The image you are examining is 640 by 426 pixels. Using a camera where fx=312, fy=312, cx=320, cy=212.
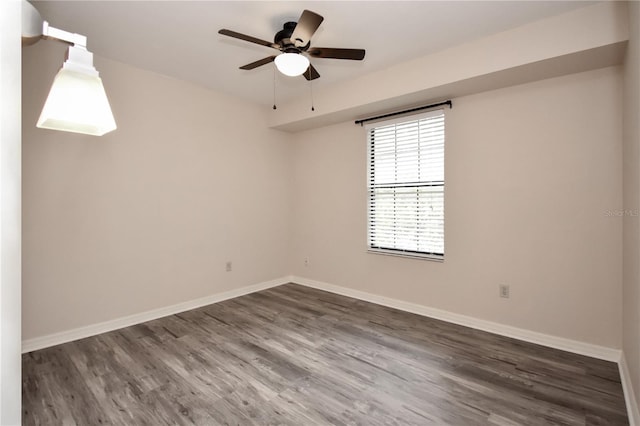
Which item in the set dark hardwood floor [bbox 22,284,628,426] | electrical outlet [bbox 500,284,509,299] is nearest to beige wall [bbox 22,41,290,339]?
dark hardwood floor [bbox 22,284,628,426]

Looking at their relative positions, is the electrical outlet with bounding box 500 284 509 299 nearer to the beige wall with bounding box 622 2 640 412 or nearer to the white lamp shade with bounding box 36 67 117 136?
the beige wall with bounding box 622 2 640 412

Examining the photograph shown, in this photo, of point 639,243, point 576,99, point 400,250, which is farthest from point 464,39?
point 400,250

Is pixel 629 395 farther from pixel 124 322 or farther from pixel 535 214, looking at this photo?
pixel 124 322

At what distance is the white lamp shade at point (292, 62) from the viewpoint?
2.25m

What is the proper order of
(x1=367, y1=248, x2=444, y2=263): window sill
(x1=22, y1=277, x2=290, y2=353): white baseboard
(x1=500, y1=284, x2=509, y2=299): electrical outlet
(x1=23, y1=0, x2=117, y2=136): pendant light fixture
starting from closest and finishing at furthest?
(x1=23, y1=0, x2=117, y2=136): pendant light fixture
(x1=22, y1=277, x2=290, y2=353): white baseboard
(x1=500, y1=284, x2=509, y2=299): electrical outlet
(x1=367, y1=248, x2=444, y2=263): window sill

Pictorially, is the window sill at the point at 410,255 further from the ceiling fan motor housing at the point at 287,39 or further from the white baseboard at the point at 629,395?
the ceiling fan motor housing at the point at 287,39

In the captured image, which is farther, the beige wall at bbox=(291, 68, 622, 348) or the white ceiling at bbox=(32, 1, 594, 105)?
the beige wall at bbox=(291, 68, 622, 348)

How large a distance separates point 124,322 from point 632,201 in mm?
4387

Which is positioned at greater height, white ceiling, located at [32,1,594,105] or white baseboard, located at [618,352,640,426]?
white ceiling, located at [32,1,594,105]

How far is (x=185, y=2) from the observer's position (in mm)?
2258

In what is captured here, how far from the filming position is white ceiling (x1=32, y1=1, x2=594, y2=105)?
2291mm

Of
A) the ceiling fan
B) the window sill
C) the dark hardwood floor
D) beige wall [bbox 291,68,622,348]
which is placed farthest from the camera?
the window sill

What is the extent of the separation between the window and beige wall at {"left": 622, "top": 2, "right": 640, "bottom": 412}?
146 centimetres

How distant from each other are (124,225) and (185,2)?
2191 mm
